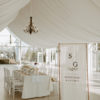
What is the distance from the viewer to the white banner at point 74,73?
4023 mm

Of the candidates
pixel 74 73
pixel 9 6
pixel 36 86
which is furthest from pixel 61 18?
pixel 36 86

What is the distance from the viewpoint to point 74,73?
4.04 m

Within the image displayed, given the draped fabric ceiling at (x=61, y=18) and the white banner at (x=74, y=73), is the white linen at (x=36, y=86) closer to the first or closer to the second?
the white banner at (x=74, y=73)

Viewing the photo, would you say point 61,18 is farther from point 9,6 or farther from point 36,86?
point 36,86

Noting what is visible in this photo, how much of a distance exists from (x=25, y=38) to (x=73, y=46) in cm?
398

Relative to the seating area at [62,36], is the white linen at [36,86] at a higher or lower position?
lower

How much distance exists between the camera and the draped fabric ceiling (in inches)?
131

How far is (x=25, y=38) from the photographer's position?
7.68 metres

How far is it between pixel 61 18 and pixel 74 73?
5.16ft

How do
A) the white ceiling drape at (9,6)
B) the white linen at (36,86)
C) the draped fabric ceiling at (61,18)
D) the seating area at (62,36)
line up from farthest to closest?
1. the white linen at (36,86)
2. the seating area at (62,36)
3. the draped fabric ceiling at (61,18)
4. the white ceiling drape at (9,6)

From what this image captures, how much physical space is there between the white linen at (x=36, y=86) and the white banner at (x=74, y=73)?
1.44 meters

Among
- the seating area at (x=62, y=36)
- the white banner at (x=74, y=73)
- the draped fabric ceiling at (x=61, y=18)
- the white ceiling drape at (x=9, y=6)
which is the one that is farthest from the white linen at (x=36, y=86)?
the white ceiling drape at (x=9, y=6)

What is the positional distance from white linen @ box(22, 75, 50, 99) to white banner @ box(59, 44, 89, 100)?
4.72ft

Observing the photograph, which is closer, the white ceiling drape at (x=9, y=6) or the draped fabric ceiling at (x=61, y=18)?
the white ceiling drape at (x=9, y=6)
